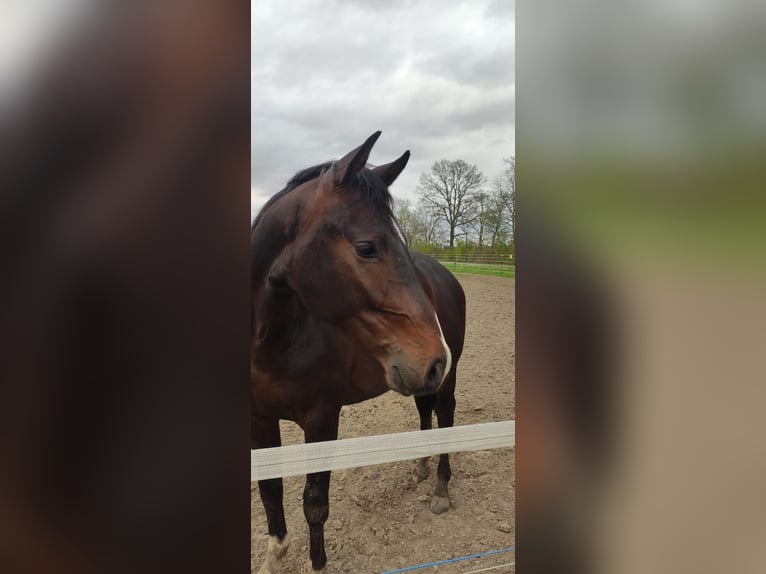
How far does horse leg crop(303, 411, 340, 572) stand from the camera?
3.40 ft

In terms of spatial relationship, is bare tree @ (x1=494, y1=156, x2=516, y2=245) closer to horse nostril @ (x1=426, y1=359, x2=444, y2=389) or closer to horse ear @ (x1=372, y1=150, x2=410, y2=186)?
horse ear @ (x1=372, y1=150, x2=410, y2=186)

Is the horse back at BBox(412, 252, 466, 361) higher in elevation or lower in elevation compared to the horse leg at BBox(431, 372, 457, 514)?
higher

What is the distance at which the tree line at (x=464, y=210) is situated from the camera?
112 cm

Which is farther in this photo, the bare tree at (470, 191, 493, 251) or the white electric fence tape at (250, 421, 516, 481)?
the bare tree at (470, 191, 493, 251)

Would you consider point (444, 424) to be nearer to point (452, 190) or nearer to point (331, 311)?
point (331, 311)

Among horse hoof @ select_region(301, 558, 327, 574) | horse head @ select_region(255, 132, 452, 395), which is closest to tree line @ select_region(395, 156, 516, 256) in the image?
horse head @ select_region(255, 132, 452, 395)

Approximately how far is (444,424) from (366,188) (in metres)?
0.62

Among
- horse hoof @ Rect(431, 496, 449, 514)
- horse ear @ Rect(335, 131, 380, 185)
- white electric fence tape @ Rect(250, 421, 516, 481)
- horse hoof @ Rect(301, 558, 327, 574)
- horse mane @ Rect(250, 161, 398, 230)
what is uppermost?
horse ear @ Rect(335, 131, 380, 185)

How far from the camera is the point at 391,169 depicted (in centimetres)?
107

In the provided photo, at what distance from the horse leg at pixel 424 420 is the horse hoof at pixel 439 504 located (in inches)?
3.5
